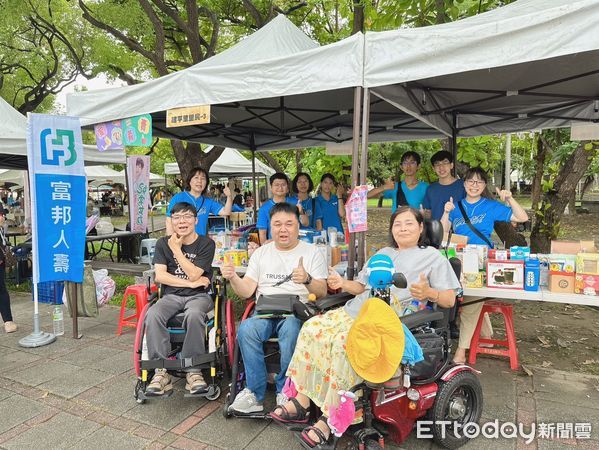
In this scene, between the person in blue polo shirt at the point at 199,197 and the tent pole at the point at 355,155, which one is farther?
the person in blue polo shirt at the point at 199,197

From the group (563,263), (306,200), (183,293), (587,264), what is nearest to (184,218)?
(183,293)

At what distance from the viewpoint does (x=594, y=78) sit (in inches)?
151

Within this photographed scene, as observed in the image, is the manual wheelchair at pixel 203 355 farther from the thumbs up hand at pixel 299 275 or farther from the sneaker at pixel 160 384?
the thumbs up hand at pixel 299 275

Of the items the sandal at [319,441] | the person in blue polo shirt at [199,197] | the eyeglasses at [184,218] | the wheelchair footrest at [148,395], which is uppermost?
the person in blue polo shirt at [199,197]

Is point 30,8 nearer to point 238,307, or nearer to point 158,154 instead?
point 238,307

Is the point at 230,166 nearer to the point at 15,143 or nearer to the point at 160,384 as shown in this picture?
the point at 15,143

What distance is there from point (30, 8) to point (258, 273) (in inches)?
419

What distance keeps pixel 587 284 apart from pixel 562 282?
0.14m

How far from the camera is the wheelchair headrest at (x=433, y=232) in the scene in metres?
2.78

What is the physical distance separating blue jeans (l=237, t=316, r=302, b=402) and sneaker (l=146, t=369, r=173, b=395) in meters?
0.61

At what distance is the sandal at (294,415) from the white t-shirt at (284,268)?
2.52ft

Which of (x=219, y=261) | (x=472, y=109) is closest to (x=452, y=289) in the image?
(x=219, y=261)

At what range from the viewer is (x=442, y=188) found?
4184 millimetres

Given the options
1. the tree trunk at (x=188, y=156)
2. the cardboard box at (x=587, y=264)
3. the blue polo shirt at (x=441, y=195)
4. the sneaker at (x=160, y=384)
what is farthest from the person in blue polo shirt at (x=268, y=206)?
the tree trunk at (x=188, y=156)
